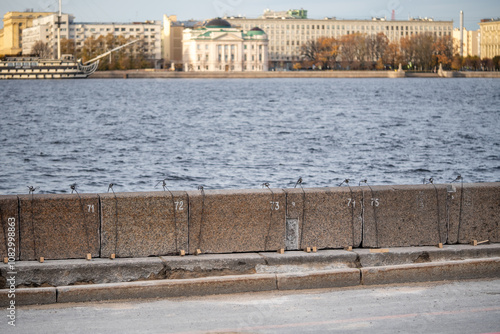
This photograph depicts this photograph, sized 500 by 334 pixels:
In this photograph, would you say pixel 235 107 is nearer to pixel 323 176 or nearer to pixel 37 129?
pixel 37 129

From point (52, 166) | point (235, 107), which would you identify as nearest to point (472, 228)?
point (52, 166)

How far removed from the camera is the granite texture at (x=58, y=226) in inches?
424

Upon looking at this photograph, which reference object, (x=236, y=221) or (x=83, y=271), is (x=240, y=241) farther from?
Answer: (x=83, y=271)

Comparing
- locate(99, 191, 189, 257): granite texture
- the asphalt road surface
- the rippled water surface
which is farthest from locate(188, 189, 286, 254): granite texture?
the rippled water surface

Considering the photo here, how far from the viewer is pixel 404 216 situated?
12.1m

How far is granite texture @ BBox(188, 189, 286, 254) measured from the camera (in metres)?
11.3

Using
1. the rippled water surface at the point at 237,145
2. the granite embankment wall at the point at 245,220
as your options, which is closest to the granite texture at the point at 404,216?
the granite embankment wall at the point at 245,220

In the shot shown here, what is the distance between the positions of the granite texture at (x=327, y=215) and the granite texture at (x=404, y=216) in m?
0.17

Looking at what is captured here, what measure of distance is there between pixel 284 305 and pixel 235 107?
8947cm

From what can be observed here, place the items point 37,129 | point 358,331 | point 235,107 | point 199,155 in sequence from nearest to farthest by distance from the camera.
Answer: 1. point 358,331
2. point 199,155
3. point 37,129
4. point 235,107

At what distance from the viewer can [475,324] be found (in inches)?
352

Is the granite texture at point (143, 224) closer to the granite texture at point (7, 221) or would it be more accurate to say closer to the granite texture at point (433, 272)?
the granite texture at point (7, 221)

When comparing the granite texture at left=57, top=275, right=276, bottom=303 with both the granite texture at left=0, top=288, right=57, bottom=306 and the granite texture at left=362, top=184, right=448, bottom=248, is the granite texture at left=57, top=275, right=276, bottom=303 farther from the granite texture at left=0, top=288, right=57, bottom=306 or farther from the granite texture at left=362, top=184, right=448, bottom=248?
the granite texture at left=362, top=184, right=448, bottom=248

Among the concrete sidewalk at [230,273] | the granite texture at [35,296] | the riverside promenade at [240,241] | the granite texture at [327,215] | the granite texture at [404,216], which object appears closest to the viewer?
the granite texture at [35,296]
